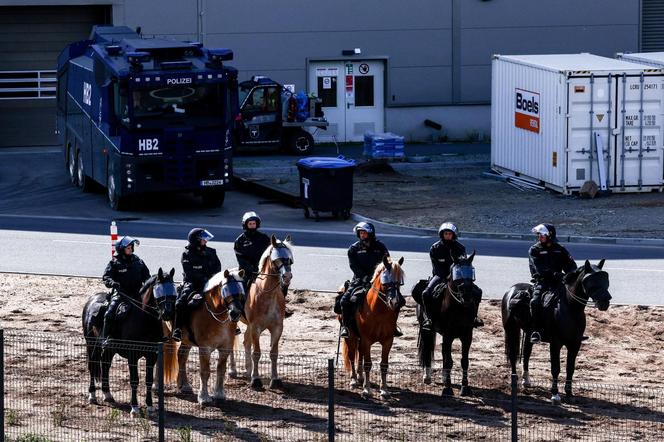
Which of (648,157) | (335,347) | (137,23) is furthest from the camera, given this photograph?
(137,23)

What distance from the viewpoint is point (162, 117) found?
104 ft

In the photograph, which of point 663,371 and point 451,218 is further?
point 451,218

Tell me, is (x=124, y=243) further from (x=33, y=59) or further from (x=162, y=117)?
(x=33, y=59)

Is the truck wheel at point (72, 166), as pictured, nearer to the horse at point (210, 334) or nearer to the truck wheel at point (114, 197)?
the truck wheel at point (114, 197)

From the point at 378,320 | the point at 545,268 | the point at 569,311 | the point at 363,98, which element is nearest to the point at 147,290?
the point at 378,320

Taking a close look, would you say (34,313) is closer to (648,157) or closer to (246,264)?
(246,264)

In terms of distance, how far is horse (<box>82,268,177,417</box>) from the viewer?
1689 cm

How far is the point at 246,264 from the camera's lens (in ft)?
63.8

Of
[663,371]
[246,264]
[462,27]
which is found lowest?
[663,371]

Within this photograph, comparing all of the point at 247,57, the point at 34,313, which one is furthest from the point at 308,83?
the point at 34,313

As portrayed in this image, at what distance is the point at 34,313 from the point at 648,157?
57.9ft

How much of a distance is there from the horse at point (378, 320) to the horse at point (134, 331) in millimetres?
2561

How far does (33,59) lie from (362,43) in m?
10.2

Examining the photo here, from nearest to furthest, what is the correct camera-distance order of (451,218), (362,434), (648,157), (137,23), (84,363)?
(362,434)
(84,363)
(451,218)
(648,157)
(137,23)
